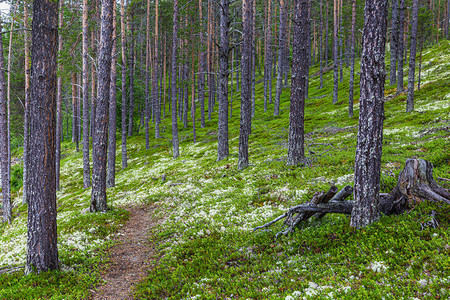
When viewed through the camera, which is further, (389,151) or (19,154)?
(19,154)

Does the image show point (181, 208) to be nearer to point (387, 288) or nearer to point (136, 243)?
point (136, 243)

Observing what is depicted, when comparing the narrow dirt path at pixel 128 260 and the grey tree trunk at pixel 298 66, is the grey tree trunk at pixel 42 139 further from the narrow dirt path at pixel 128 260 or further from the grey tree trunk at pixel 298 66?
the grey tree trunk at pixel 298 66

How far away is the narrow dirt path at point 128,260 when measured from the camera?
7203mm

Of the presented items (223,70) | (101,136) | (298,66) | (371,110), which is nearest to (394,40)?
(223,70)

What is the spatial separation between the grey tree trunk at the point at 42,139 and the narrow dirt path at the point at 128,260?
1873 mm

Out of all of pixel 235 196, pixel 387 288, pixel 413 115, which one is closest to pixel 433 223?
pixel 387 288

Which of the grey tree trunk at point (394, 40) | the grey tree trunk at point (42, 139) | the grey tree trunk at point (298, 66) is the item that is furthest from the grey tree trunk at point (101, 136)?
the grey tree trunk at point (394, 40)

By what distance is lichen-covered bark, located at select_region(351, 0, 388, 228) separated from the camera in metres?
6.25

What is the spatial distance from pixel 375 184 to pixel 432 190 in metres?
1.56

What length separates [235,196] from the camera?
13.1m

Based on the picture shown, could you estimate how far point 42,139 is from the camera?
750 cm

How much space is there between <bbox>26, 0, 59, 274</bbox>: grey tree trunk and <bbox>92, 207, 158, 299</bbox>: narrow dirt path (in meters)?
1.87

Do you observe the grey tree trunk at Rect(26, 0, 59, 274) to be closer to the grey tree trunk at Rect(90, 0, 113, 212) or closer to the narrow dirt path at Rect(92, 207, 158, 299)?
the narrow dirt path at Rect(92, 207, 158, 299)

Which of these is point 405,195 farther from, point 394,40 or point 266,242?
point 394,40
